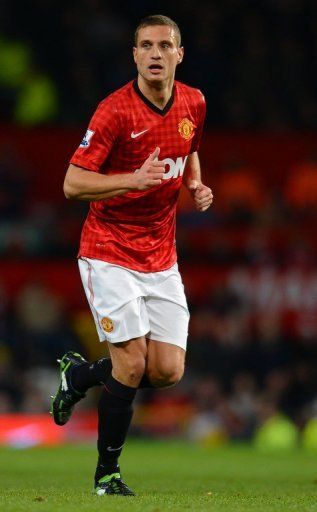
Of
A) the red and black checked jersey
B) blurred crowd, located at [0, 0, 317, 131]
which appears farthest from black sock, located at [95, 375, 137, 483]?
blurred crowd, located at [0, 0, 317, 131]

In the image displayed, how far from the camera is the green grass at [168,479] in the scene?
672 cm

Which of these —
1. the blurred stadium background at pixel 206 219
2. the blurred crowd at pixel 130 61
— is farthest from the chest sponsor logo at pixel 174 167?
the blurred crowd at pixel 130 61

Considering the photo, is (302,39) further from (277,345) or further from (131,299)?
(131,299)

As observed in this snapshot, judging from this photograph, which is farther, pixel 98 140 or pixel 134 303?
pixel 134 303

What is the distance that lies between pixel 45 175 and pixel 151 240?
9.23 m

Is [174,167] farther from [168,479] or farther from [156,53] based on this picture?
[168,479]

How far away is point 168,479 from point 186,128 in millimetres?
2747

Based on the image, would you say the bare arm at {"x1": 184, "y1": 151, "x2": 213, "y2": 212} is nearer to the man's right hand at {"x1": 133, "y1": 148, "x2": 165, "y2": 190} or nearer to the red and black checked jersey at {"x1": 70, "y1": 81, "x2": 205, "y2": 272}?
the red and black checked jersey at {"x1": 70, "y1": 81, "x2": 205, "y2": 272}

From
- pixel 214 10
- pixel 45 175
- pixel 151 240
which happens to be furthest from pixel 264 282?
pixel 151 240

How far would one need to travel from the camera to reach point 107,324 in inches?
292

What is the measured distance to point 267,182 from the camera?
1767 centimetres

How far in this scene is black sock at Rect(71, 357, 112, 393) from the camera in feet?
25.5

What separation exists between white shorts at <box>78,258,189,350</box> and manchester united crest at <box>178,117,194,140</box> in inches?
30.7

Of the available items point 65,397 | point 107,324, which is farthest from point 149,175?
point 65,397
